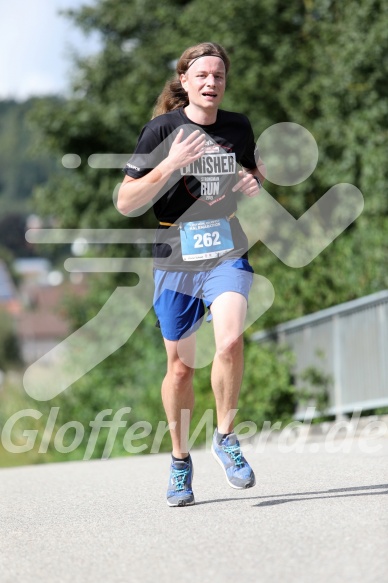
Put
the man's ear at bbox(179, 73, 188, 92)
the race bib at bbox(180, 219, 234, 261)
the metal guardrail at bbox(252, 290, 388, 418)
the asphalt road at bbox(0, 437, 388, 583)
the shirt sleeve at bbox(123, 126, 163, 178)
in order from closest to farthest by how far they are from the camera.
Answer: the asphalt road at bbox(0, 437, 388, 583)
the shirt sleeve at bbox(123, 126, 163, 178)
the race bib at bbox(180, 219, 234, 261)
the man's ear at bbox(179, 73, 188, 92)
the metal guardrail at bbox(252, 290, 388, 418)

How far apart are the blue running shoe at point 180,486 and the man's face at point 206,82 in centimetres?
182

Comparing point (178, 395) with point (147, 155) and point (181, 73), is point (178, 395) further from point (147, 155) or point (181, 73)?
point (181, 73)

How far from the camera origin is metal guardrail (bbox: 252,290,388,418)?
11.8 m

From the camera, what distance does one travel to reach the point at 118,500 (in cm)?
683

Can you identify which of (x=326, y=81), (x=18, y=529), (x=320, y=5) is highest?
A: (x=320, y=5)

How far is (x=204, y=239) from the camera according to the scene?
6098 mm

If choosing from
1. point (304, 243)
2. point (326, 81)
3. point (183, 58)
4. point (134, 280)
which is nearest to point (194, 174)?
point (183, 58)

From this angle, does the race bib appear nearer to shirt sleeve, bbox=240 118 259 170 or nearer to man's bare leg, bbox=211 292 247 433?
man's bare leg, bbox=211 292 247 433

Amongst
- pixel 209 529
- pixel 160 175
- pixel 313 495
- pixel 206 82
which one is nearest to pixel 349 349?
pixel 313 495

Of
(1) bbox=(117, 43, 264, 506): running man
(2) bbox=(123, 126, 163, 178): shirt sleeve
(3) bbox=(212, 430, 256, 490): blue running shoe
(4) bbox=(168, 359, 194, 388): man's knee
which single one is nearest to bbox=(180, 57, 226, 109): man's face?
(1) bbox=(117, 43, 264, 506): running man

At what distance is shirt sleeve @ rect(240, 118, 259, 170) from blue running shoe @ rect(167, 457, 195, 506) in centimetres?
157

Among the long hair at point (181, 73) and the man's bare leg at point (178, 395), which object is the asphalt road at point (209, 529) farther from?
the long hair at point (181, 73)

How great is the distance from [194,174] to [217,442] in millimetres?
1363

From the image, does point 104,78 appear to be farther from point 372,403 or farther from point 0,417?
point 372,403
